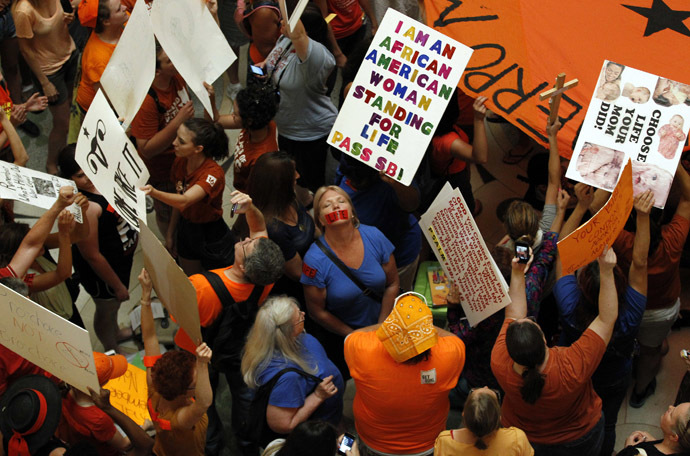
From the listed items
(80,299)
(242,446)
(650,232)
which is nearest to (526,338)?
(650,232)

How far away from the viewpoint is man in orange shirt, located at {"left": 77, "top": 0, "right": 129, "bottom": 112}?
16.7ft

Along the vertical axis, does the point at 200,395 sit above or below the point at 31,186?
below

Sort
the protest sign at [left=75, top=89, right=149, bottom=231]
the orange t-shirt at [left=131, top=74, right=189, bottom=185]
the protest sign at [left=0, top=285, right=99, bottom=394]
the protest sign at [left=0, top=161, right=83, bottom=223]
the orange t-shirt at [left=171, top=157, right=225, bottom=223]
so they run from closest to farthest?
the protest sign at [left=0, top=285, right=99, bottom=394] → the protest sign at [left=75, top=89, right=149, bottom=231] → the protest sign at [left=0, top=161, right=83, bottom=223] → the orange t-shirt at [left=171, top=157, right=225, bottom=223] → the orange t-shirt at [left=131, top=74, right=189, bottom=185]

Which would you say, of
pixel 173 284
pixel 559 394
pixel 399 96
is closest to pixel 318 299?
pixel 173 284

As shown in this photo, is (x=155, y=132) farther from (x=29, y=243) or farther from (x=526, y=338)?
(x=526, y=338)

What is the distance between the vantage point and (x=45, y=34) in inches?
221

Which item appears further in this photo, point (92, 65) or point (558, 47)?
point (92, 65)

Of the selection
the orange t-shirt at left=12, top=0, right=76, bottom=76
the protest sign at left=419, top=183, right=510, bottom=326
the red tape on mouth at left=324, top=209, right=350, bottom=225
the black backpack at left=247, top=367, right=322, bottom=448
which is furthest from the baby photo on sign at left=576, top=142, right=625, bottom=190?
the orange t-shirt at left=12, top=0, right=76, bottom=76

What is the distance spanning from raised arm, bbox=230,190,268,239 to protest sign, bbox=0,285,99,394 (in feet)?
3.93

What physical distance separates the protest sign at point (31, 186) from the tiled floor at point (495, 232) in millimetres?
1561

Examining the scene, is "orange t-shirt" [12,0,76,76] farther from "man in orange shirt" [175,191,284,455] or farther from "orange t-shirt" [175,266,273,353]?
"orange t-shirt" [175,266,273,353]

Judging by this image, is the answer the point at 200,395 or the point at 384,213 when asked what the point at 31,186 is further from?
the point at 384,213

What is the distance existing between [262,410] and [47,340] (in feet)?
3.42

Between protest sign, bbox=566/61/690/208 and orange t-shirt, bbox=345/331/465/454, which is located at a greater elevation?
protest sign, bbox=566/61/690/208
